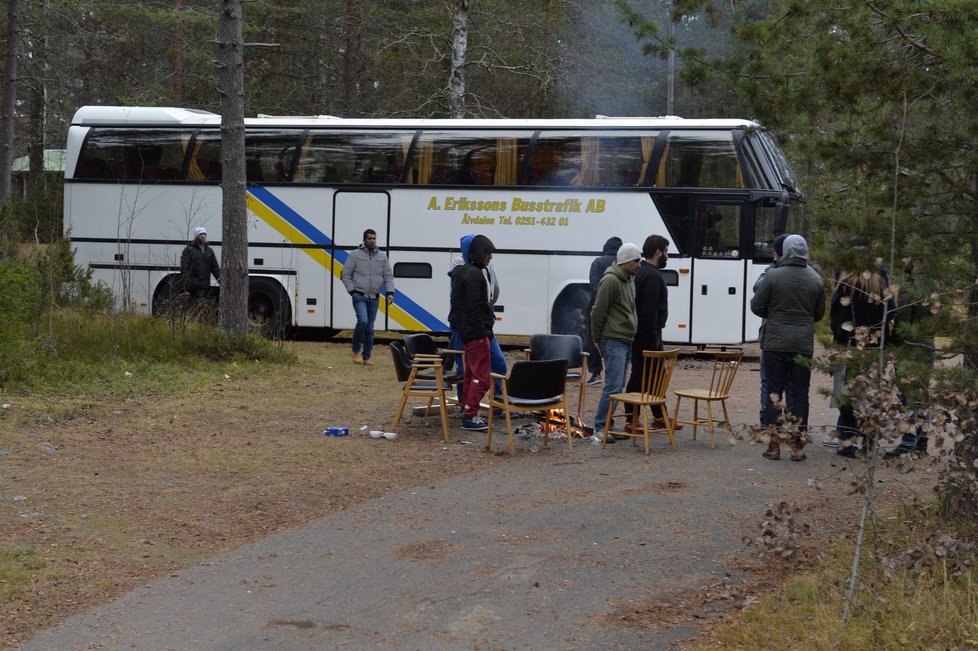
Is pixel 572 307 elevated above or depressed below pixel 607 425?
above

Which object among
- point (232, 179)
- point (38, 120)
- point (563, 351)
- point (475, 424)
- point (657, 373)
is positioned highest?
point (38, 120)

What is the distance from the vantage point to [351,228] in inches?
770

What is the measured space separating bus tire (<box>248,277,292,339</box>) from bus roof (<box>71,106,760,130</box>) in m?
2.70

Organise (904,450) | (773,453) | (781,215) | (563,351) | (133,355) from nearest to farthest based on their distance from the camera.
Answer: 1. (904,450)
2. (773,453)
3. (563,351)
4. (133,355)
5. (781,215)

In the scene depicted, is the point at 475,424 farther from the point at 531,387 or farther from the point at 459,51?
the point at 459,51

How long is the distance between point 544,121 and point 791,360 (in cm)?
1010

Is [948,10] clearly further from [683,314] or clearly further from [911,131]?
[683,314]

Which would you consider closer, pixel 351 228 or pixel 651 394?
pixel 651 394

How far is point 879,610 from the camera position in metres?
5.38

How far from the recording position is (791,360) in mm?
9820

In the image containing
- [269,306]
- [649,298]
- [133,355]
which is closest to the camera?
[649,298]

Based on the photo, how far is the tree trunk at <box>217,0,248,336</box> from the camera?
15828mm

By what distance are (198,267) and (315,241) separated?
2.48 m

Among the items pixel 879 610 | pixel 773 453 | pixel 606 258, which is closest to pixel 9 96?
pixel 606 258
